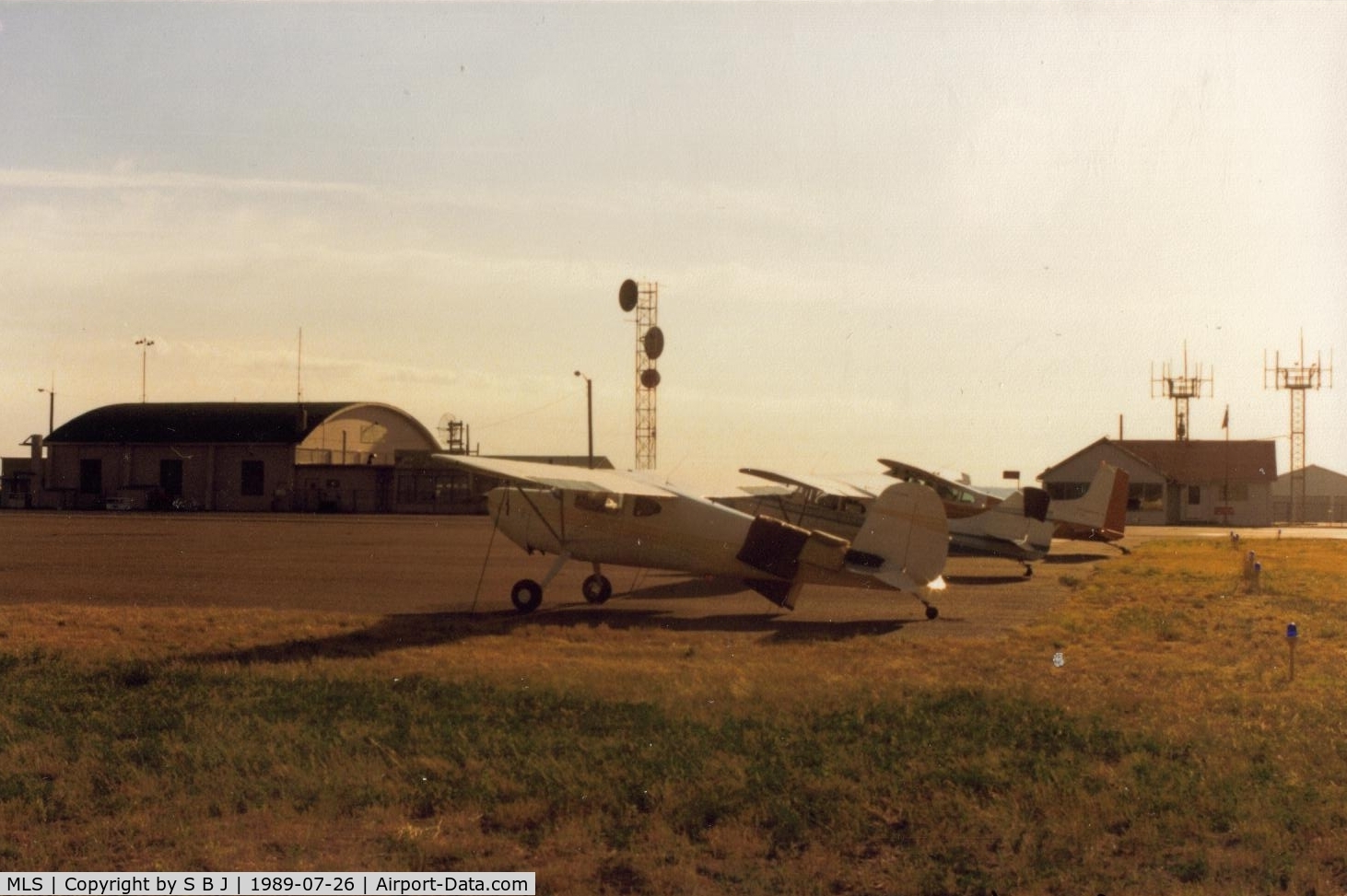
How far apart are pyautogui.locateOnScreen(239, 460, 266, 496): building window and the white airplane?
59299 millimetres

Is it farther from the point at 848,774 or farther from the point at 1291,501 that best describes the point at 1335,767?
the point at 1291,501

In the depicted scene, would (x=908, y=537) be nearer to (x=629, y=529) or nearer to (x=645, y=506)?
(x=645, y=506)

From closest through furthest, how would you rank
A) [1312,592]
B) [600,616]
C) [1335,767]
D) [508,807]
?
1. [508,807]
2. [1335,767]
3. [600,616]
4. [1312,592]

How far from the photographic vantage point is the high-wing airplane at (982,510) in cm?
2409

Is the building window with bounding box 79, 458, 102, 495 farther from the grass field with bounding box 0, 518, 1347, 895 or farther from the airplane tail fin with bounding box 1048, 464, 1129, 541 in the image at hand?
the grass field with bounding box 0, 518, 1347, 895

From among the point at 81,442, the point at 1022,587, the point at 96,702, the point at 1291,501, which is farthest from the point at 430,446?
the point at 96,702

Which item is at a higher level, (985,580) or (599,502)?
(599,502)

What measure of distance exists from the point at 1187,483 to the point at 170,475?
62.2 metres

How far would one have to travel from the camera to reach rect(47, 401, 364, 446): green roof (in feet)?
245

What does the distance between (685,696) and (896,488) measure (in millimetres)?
8186

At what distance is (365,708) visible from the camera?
9.68m

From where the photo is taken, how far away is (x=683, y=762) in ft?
26.0

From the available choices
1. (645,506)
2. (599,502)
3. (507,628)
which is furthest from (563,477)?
(507,628)

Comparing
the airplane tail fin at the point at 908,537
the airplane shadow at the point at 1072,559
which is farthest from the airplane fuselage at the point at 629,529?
the airplane shadow at the point at 1072,559
